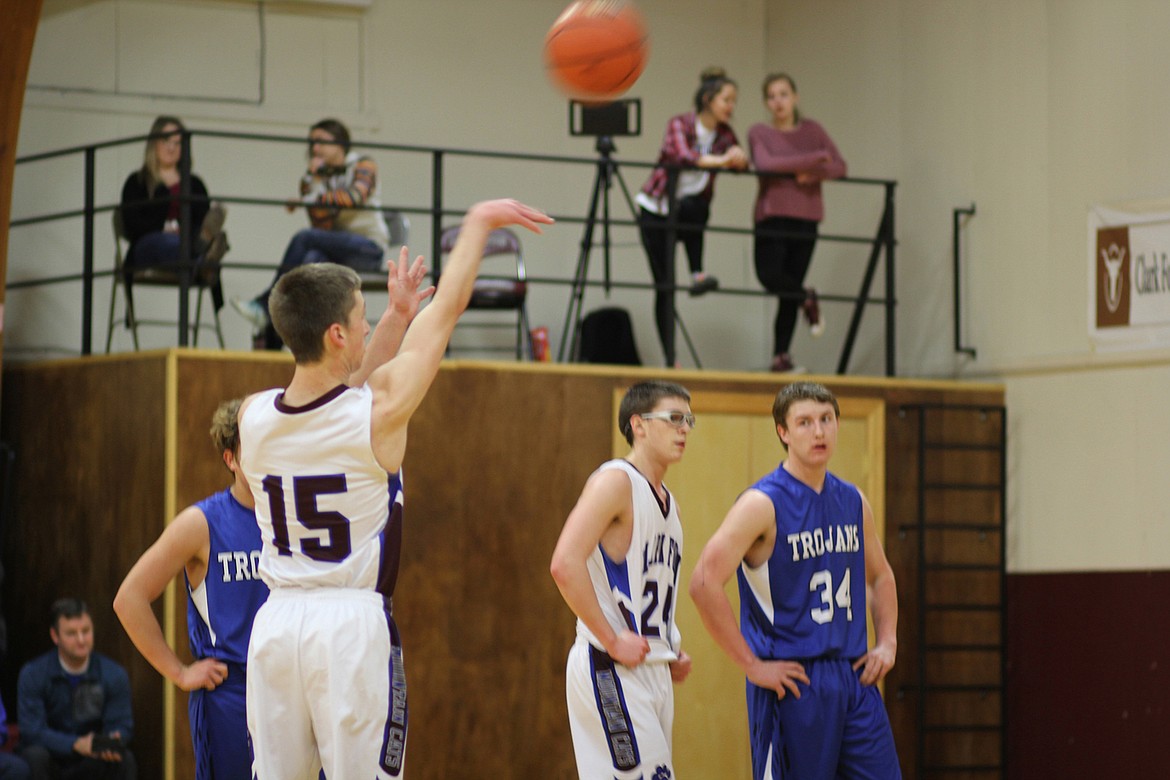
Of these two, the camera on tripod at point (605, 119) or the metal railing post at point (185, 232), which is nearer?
the metal railing post at point (185, 232)

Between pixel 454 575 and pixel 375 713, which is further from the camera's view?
pixel 454 575

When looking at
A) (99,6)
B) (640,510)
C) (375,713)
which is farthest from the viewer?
(99,6)

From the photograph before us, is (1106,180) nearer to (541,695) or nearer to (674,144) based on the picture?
(674,144)

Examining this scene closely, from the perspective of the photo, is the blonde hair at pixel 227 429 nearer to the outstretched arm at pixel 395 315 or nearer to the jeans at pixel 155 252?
the outstretched arm at pixel 395 315

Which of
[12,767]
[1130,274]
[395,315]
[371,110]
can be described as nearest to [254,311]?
[371,110]

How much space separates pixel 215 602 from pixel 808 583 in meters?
1.91

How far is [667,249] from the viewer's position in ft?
28.6

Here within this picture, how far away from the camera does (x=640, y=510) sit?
5.03 m

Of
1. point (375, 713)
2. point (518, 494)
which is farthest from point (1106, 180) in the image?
point (375, 713)

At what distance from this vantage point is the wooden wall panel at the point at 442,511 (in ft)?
24.9

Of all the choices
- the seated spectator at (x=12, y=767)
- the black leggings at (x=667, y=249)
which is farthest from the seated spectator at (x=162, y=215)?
the seated spectator at (x=12, y=767)

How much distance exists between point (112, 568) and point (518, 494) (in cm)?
203

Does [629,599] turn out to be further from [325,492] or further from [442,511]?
[442,511]

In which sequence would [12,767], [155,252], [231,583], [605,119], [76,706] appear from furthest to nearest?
[605,119], [155,252], [76,706], [12,767], [231,583]
